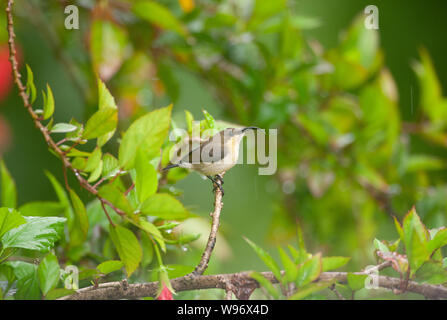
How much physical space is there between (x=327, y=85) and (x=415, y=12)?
0.42 metres

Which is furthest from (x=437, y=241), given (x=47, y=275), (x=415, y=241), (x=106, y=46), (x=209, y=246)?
(x=106, y=46)

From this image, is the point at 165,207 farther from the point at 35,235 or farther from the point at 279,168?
the point at 279,168

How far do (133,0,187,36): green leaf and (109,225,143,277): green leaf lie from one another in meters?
0.35

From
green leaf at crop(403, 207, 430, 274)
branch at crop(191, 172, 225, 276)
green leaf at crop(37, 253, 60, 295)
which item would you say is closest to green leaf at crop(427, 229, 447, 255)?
green leaf at crop(403, 207, 430, 274)

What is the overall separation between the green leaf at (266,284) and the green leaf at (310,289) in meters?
0.01

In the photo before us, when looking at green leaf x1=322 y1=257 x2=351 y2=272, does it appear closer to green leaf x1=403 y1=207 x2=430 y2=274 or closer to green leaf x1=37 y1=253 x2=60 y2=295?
green leaf x1=403 y1=207 x2=430 y2=274

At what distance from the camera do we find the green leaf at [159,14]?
574mm

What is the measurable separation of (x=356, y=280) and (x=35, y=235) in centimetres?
21

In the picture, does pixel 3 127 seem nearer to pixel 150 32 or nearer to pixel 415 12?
pixel 150 32

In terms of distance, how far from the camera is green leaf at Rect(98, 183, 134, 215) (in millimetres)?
285

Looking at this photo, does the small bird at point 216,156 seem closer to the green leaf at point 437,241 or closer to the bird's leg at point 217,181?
the bird's leg at point 217,181

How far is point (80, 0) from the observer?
61 cm
